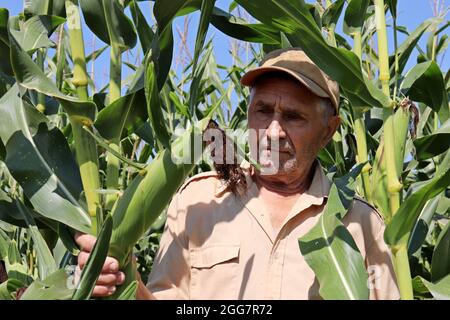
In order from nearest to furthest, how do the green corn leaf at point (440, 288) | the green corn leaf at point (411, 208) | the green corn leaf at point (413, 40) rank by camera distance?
the green corn leaf at point (411, 208) < the green corn leaf at point (440, 288) < the green corn leaf at point (413, 40)

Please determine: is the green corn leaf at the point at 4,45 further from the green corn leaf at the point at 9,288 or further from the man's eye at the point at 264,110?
the man's eye at the point at 264,110

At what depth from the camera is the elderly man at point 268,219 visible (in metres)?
2.14

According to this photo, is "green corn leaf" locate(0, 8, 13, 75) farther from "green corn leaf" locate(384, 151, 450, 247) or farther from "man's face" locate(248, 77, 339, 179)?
"green corn leaf" locate(384, 151, 450, 247)

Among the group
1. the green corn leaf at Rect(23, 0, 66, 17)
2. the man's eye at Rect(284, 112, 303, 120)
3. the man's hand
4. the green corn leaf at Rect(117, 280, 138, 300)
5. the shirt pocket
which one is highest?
the green corn leaf at Rect(23, 0, 66, 17)

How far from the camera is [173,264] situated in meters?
2.17

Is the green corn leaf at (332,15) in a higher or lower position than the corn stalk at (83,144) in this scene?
higher

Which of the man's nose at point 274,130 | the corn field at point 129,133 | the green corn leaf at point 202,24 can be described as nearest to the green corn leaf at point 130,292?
the corn field at point 129,133

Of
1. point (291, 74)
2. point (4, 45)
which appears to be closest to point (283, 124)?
point (291, 74)

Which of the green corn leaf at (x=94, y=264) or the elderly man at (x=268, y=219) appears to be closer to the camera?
the green corn leaf at (x=94, y=264)

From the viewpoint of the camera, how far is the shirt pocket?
2131mm

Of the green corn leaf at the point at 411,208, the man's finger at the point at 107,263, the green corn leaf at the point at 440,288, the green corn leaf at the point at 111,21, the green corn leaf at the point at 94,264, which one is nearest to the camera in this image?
the green corn leaf at the point at 94,264

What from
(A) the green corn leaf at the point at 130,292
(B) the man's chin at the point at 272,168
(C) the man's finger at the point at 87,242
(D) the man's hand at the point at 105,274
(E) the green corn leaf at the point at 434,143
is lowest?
(A) the green corn leaf at the point at 130,292

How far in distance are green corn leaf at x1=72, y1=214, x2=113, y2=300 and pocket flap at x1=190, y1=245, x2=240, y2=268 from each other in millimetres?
562

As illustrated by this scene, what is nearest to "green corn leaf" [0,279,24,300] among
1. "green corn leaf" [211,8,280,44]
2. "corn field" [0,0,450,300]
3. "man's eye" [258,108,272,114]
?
"corn field" [0,0,450,300]
